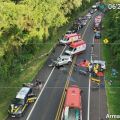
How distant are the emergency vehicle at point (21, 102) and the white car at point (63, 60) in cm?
1512

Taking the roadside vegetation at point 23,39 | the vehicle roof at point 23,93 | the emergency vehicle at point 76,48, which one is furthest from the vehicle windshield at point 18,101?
the emergency vehicle at point 76,48

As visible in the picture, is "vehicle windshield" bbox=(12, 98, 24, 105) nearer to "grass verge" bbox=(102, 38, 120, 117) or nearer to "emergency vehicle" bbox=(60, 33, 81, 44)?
"grass verge" bbox=(102, 38, 120, 117)

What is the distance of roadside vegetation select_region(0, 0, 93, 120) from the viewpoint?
55.7 metres

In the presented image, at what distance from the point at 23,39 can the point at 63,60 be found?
763 cm

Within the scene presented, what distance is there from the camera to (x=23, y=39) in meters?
65.7

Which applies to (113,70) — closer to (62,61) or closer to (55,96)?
(62,61)

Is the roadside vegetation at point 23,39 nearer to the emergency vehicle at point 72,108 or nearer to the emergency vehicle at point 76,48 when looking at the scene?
the emergency vehicle at point 76,48

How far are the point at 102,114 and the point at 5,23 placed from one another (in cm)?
1890

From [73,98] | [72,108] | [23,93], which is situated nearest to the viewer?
[72,108]

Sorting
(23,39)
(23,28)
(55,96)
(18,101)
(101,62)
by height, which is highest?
(23,28)

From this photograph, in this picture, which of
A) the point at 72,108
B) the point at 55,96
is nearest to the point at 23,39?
the point at 55,96

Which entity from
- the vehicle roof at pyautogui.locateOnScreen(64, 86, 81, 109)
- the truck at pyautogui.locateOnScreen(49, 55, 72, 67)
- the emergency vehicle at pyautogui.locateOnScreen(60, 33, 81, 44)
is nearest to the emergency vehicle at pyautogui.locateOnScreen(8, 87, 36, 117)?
the vehicle roof at pyautogui.locateOnScreen(64, 86, 81, 109)

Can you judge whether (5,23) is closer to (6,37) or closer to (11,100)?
(6,37)

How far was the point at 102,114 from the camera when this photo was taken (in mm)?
48688
